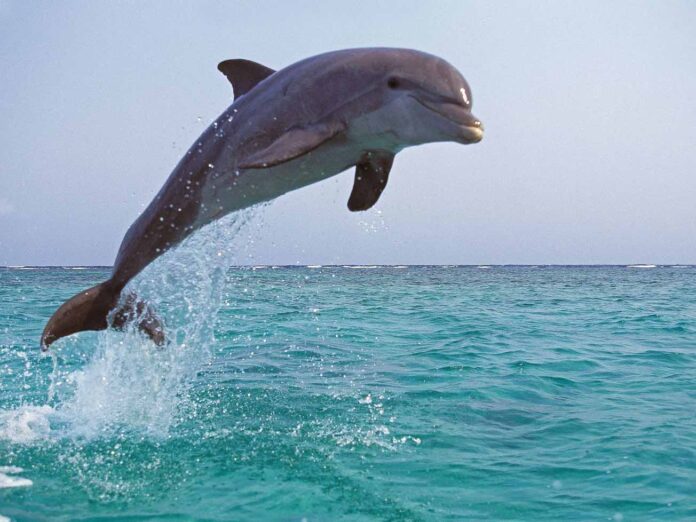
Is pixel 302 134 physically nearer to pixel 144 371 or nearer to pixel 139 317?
pixel 139 317

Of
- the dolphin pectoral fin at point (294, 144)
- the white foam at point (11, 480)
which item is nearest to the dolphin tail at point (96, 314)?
the white foam at point (11, 480)

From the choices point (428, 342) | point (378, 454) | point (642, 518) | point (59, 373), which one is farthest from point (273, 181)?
point (428, 342)

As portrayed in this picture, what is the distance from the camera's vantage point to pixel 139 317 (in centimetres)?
624

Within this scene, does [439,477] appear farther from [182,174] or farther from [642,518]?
[182,174]

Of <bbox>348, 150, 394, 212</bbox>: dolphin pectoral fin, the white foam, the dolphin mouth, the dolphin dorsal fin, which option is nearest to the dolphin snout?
the dolphin mouth

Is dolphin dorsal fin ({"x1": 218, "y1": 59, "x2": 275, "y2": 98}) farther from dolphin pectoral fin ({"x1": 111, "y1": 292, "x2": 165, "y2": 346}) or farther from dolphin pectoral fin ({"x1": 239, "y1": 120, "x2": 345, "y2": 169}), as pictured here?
dolphin pectoral fin ({"x1": 111, "y1": 292, "x2": 165, "y2": 346})

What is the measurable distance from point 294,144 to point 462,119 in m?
1.04

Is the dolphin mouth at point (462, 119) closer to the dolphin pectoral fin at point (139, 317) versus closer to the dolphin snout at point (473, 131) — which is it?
the dolphin snout at point (473, 131)

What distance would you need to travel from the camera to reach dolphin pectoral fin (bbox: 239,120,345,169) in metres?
4.21

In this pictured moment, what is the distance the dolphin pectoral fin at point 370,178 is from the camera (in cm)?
479

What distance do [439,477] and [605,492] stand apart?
1264 mm

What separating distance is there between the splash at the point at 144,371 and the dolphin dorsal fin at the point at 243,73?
1190 mm

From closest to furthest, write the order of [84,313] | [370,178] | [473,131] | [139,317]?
[473,131]
[370,178]
[84,313]
[139,317]

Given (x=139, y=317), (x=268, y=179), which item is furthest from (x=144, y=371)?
(x=268, y=179)
